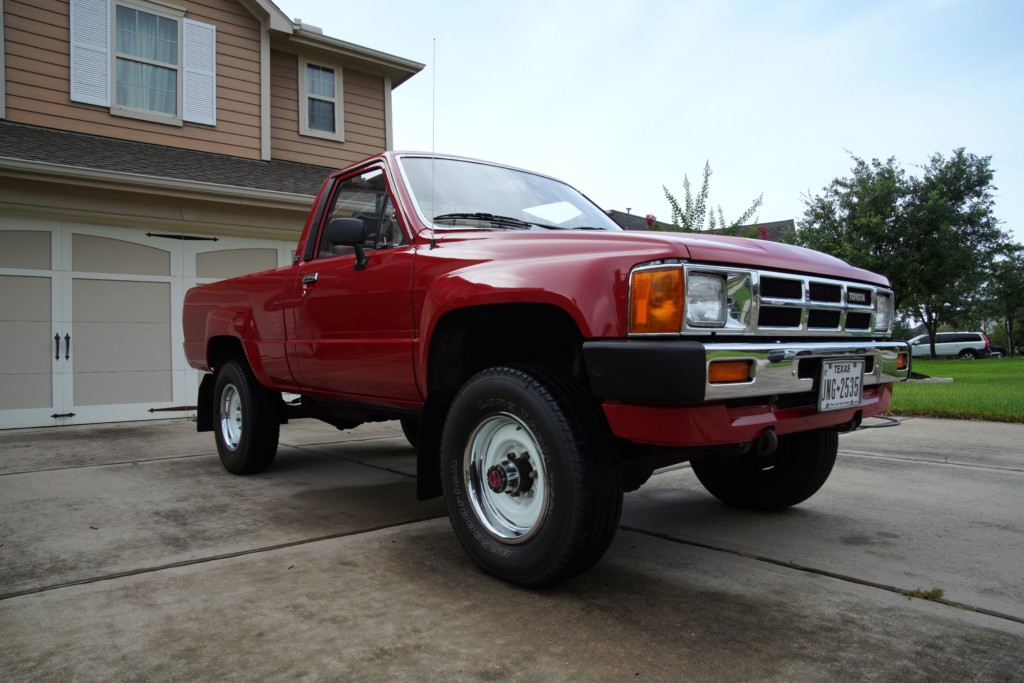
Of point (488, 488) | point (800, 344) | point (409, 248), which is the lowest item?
point (488, 488)

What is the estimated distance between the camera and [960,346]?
3825 centimetres

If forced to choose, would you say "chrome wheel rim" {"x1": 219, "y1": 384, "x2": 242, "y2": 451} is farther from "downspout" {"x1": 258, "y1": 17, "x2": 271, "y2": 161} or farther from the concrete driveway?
"downspout" {"x1": 258, "y1": 17, "x2": 271, "y2": 161}

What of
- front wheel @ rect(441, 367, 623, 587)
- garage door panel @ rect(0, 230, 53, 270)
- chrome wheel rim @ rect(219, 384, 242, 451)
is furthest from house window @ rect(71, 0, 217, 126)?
front wheel @ rect(441, 367, 623, 587)

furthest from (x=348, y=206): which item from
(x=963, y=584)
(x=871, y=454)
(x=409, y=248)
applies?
(x=871, y=454)

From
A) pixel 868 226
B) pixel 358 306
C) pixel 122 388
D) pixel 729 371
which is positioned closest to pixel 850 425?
pixel 729 371

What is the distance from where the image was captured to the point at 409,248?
3.53 m

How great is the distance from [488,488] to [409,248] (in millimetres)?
1248

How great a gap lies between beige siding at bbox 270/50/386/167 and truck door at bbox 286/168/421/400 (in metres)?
7.70

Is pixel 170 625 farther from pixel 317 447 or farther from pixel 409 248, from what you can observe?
pixel 317 447

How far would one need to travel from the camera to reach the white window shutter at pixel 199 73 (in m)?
10.2

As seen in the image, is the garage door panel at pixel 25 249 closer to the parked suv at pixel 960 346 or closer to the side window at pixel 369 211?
the side window at pixel 369 211

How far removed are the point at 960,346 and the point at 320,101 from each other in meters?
37.9

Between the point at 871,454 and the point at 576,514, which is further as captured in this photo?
the point at 871,454

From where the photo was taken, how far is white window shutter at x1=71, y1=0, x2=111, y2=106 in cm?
927
